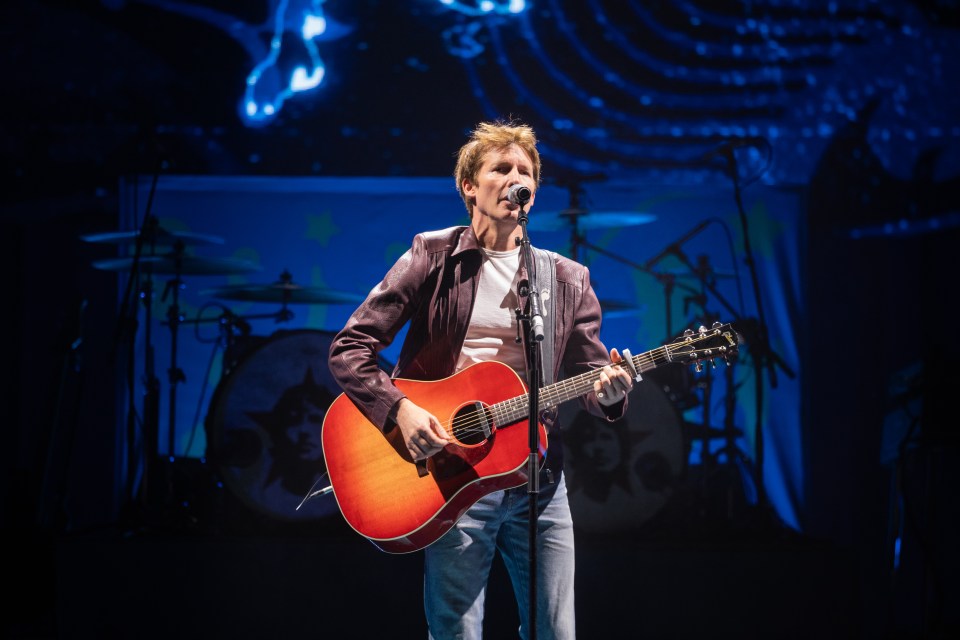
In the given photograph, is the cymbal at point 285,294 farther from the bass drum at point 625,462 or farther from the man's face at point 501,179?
the man's face at point 501,179

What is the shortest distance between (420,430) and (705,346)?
102 cm

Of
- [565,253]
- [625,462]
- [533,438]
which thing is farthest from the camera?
Answer: [565,253]

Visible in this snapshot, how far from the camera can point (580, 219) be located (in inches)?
186

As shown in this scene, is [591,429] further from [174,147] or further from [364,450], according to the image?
[174,147]

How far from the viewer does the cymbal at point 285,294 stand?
4.64m

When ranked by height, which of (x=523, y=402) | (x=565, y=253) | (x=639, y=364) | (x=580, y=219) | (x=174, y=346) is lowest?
(x=523, y=402)

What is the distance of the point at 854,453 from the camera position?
4977mm

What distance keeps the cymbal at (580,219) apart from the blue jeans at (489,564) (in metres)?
2.34

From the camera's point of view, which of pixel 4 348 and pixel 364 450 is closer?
pixel 364 450

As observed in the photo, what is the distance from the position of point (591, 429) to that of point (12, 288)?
3783 millimetres

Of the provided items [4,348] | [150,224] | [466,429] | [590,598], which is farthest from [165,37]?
[590,598]

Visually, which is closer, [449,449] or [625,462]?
[449,449]

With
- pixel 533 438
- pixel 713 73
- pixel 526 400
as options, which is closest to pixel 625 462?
pixel 526 400

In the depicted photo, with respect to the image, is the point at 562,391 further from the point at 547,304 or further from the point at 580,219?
the point at 580,219
